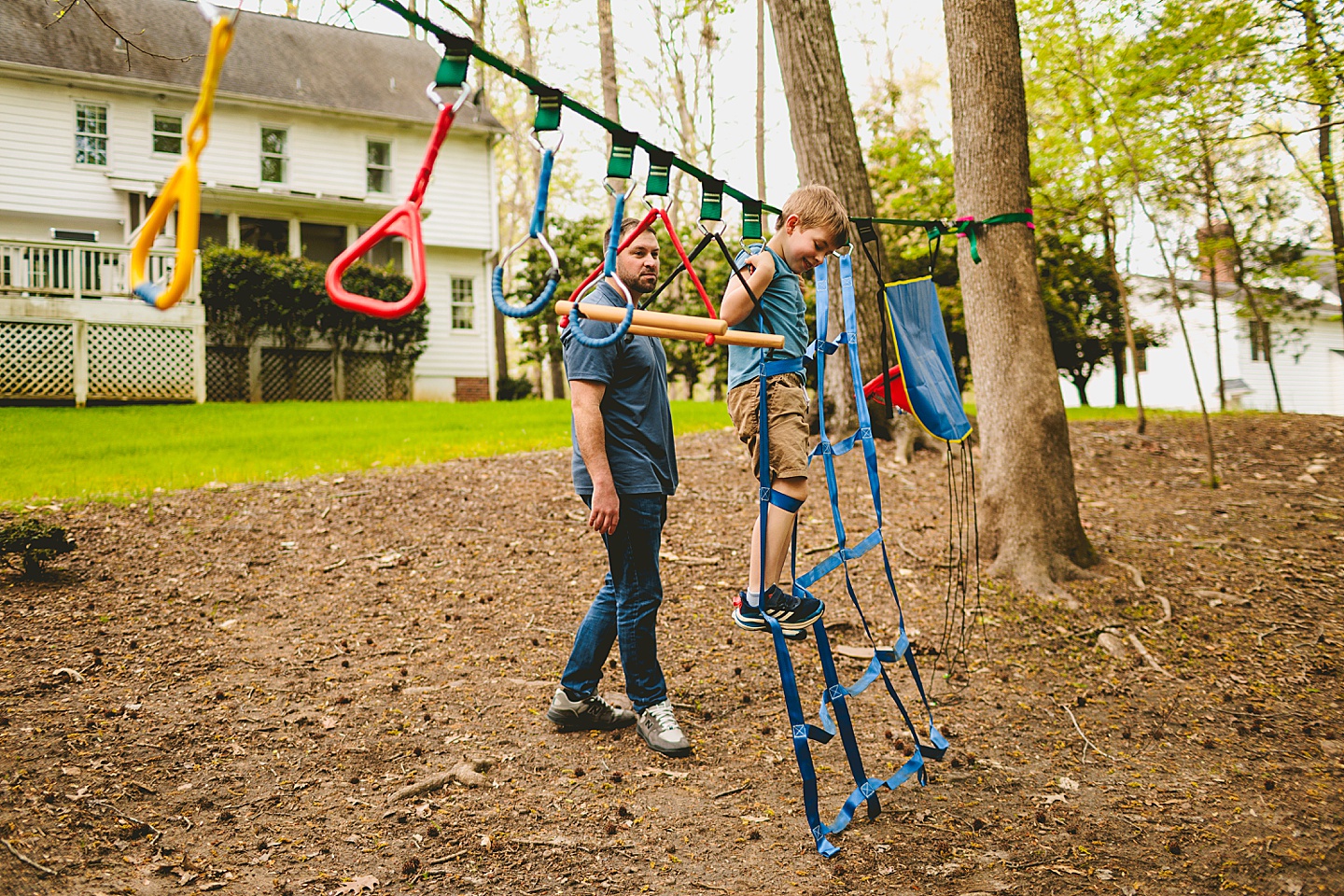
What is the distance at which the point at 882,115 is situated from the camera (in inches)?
615

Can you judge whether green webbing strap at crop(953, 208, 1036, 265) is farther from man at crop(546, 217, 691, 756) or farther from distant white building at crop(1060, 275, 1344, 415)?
distant white building at crop(1060, 275, 1344, 415)

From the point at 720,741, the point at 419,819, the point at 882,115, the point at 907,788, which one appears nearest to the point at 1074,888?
the point at 907,788

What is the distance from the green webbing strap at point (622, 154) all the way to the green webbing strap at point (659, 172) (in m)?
0.11

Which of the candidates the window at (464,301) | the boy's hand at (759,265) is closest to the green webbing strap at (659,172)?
the boy's hand at (759,265)

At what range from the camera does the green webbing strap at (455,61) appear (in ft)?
7.73

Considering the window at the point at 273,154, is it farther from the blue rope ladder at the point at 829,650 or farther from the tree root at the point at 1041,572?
the blue rope ladder at the point at 829,650

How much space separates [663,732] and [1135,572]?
3.66 metres

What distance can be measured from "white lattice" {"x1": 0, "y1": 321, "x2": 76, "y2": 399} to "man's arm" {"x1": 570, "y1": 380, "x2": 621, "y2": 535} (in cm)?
1226

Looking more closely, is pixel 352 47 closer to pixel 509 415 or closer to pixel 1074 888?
pixel 509 415

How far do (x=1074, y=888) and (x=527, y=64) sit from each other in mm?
18493

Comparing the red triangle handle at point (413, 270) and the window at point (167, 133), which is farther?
the window at point (167, 133)

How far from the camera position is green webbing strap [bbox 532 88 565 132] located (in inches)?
104

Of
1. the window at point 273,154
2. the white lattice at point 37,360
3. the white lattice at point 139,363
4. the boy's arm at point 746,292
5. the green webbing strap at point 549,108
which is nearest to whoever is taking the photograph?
the green webbing strap at point 549,108

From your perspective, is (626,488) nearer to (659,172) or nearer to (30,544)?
(659,172)
